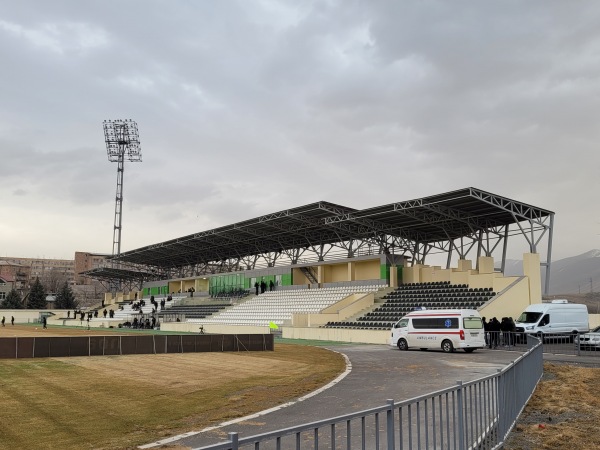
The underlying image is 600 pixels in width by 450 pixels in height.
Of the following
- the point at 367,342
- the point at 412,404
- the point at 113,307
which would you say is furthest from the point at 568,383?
the point at 113,307

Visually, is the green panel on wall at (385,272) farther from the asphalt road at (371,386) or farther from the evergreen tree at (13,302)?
the evergreen tree at (13,302)

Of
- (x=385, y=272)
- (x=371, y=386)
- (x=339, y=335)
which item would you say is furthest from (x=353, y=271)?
(x=371, y=386)

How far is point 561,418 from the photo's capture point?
36.4 feet

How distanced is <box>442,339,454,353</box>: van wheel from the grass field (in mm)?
7084

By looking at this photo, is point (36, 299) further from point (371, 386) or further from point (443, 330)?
point (371, 386)

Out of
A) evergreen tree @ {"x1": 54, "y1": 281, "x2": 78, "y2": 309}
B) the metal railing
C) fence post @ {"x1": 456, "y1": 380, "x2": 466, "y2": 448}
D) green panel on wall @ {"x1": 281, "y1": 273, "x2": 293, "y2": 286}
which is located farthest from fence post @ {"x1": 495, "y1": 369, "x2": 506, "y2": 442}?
evergreen tree @ {"x1": 54, "y1": 281, "x2": 78, "y2": 309}

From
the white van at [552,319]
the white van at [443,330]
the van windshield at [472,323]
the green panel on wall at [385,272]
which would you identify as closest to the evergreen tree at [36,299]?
the green panel on wall at [385,272]

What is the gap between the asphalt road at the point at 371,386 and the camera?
1037 cm

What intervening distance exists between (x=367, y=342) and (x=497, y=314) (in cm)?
902

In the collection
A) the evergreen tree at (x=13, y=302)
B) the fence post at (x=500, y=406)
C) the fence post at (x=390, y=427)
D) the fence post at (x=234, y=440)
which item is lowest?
the fence post at (x=500, y=406)

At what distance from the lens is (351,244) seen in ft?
191

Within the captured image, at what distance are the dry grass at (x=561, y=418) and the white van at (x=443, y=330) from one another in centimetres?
1184

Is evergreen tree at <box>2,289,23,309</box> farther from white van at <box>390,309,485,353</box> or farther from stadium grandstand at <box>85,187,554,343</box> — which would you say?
white van at <box>390,309,485,353</box>

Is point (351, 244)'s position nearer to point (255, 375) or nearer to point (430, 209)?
point (430, 209)
